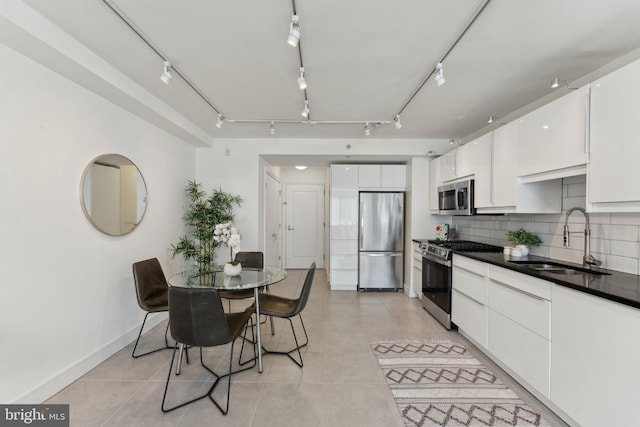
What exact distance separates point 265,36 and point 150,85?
4.70ft

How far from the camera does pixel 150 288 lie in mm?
2777

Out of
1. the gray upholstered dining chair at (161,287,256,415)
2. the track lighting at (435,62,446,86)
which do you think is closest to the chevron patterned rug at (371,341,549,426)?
the gray upholstered dining chair at (161,287,256,415)

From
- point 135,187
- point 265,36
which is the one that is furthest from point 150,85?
point 265,36

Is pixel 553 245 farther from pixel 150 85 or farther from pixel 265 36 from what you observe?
pixel 150 85

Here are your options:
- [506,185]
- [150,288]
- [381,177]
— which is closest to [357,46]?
[506,185]

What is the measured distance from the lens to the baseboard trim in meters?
1.90

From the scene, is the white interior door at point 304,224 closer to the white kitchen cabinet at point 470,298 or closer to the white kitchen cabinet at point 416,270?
the white kitchen cabinet at point 416,270

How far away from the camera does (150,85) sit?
2627 millimetres

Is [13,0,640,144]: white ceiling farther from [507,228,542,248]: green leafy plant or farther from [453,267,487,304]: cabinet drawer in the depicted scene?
[453,267,487,304]: cabinet drawer

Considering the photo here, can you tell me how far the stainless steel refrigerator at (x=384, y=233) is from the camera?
15.9 feet

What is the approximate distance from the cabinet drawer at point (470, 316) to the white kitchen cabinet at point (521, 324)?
0.09m

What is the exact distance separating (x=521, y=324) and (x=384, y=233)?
9.29 ft

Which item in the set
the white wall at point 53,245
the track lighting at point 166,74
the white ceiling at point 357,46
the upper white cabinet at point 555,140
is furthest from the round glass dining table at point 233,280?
the upper white cabinet at point 555,140

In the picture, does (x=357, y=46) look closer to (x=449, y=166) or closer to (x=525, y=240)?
(x=525, y=240)
